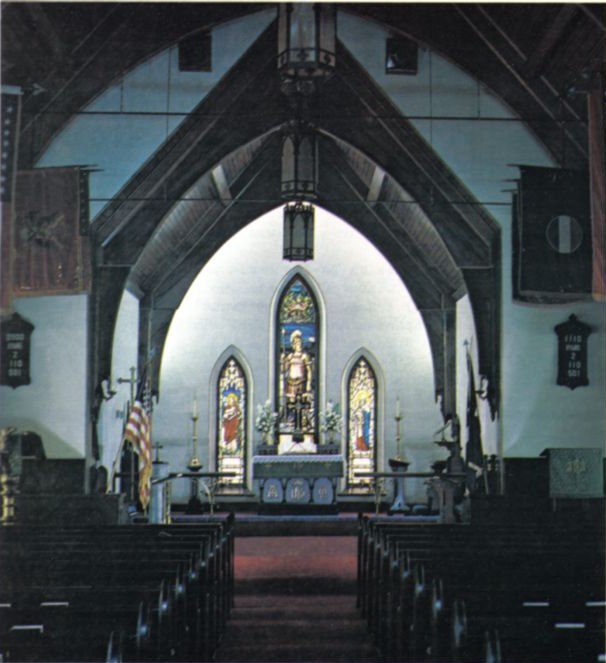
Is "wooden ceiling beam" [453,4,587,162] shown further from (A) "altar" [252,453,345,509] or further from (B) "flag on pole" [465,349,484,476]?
(A) "altar" [252,453,345,509]

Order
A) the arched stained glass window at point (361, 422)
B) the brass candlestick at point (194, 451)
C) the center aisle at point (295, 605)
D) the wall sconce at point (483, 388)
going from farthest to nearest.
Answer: the arched stained glass window at point (361, 422)
the brass candlestick at point (194, 451)
the wall sconce at point (483, 388)
the center aisle at point (295, 605)

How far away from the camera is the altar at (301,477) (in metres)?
18.2

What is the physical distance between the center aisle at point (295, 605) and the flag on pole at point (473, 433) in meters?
2.21

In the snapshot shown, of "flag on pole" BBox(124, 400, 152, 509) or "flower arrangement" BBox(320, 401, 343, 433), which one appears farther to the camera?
"flower arrangement" BBox(320, 401, 343, 433)

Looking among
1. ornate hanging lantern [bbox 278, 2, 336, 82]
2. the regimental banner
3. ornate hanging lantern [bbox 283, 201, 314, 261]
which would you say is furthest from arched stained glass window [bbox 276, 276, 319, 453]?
ornate hanging lantern [bbox 278, 2, 336, 82]

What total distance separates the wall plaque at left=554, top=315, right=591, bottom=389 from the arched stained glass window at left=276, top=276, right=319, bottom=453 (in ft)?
27.5

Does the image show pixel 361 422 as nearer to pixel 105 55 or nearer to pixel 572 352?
pixel 572 352

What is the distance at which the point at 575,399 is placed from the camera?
39.0ft

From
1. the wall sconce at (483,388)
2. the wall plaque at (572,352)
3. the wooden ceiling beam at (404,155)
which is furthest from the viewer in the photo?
the wall sconce at (483,388)

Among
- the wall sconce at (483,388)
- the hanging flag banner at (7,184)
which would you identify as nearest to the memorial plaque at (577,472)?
the wall sconce at (483,388)

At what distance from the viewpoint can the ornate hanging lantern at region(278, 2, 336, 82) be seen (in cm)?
940

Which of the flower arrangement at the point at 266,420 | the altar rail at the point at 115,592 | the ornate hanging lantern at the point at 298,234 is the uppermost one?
the ornate hanging lantern at the point at 298,234

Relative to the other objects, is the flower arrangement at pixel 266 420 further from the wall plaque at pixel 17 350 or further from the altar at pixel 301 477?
the wall plaque at pixel 17 350

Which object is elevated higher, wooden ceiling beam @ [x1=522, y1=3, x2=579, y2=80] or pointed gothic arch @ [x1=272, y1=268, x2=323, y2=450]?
wooden ceiling beam @ [x1=522, y1=3, x2=579, y2=80]
